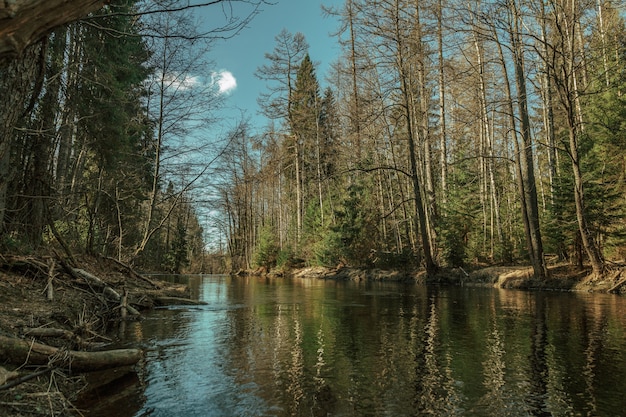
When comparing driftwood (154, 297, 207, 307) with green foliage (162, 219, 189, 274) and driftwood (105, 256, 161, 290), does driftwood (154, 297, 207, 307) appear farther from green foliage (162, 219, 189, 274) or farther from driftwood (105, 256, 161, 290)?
green foliage (162, 219, 189, 274)

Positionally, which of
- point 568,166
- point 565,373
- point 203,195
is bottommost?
point 565,373

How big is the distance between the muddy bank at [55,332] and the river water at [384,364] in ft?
1.33

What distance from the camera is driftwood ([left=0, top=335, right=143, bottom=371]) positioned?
2879 mm

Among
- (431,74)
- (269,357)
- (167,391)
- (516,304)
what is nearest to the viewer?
(167,391)

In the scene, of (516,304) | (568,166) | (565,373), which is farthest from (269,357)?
(568,166)

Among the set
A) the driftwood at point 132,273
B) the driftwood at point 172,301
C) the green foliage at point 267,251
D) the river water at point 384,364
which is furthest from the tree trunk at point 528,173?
the green foliage at point 267,251

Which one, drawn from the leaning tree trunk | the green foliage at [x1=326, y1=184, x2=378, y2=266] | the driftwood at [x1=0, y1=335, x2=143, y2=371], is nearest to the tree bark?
the leaning tree trunk

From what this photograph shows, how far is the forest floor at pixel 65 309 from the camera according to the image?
2.62 meters

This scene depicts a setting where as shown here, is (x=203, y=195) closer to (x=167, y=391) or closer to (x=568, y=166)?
(x=167, y=391)

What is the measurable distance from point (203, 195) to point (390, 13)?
11.2 meters

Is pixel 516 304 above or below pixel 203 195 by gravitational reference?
below

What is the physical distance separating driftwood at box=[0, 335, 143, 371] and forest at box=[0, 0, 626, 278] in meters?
1.40

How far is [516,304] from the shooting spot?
29.5ft

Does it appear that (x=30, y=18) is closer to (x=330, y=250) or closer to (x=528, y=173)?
(x=528, y=173)
